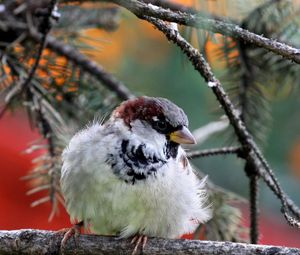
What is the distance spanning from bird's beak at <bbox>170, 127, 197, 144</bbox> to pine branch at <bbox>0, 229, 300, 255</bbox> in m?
0.25

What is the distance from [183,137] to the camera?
1.64m

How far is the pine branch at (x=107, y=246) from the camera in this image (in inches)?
51.8

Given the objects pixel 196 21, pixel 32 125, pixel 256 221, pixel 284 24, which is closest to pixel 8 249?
pixel 32 125

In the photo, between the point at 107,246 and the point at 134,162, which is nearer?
the point at 107,246

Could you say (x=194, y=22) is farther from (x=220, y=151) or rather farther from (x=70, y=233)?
(x=70, y=233)

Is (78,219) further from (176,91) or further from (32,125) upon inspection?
(176,91)

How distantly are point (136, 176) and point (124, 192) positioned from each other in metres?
0.05

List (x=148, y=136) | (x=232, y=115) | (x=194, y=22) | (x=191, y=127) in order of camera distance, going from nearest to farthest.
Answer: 1. (x=194, y=22)
2. (x=232, y=115)
3. (x=148, y=136)
4. (x=191, y=127)

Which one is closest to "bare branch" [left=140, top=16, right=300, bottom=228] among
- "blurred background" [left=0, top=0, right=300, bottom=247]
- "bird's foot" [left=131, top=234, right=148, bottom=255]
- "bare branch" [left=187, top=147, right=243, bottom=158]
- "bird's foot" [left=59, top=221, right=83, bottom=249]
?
"bare branch" [left=187, top=147, right=243, bottom=158]

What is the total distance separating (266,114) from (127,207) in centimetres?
46

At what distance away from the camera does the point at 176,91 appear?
8.65 feet

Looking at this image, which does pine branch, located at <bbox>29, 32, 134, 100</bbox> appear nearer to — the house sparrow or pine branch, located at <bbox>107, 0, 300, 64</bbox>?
the house sparrow

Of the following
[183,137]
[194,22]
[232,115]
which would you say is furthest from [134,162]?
[194,22]

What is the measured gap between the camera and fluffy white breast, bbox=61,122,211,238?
62.6 inches
